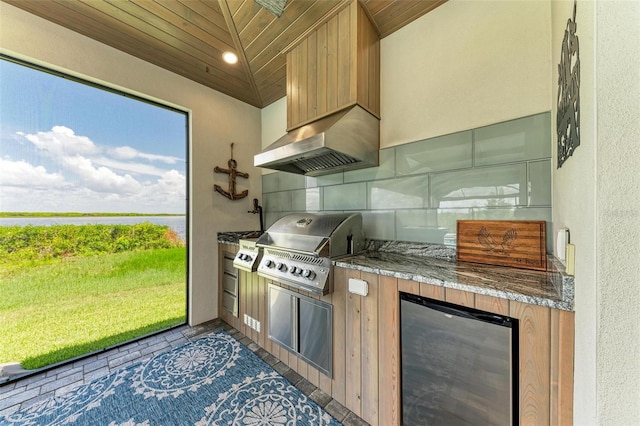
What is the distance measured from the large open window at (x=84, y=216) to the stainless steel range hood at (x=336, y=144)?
1313mm

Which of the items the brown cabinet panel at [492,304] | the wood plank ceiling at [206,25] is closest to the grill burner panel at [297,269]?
the brown cabinet panel at [492,304]

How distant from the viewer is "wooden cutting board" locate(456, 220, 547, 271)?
1.15 m

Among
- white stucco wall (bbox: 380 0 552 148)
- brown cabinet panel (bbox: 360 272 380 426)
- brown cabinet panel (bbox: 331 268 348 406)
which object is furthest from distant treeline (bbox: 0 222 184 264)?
white stucco wall (bbox: 380 0 552 148)

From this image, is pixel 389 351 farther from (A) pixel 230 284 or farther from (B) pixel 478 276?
(A) pixel 230 284

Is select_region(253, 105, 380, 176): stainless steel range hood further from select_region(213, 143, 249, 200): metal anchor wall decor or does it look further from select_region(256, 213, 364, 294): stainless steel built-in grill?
select_region(213, 143, 249, 200): metal anchor wall decor

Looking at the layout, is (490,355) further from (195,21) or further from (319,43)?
(195,21)

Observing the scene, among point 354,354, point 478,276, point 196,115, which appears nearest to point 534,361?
point 478,276

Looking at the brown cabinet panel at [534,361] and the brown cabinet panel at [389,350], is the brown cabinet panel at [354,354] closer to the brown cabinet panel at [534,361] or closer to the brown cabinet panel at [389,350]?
the brown cabinet panel at [389,350]

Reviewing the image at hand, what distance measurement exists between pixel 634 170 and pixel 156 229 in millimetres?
3072

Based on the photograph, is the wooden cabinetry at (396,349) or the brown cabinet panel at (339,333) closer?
the wooden cabinetry at (396,349)

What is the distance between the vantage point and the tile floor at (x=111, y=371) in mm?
1507

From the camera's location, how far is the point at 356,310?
4.50 ft

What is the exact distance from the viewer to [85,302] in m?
2.03

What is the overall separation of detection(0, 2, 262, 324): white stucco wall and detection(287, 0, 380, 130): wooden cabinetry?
1.17m
